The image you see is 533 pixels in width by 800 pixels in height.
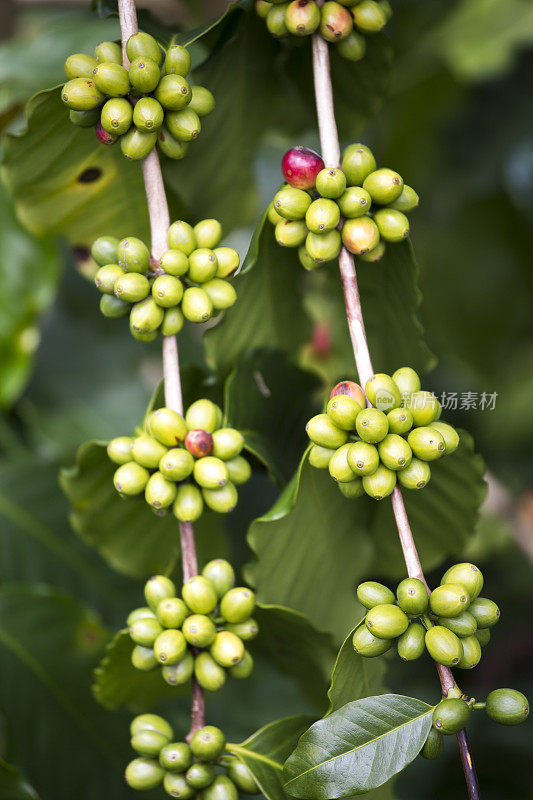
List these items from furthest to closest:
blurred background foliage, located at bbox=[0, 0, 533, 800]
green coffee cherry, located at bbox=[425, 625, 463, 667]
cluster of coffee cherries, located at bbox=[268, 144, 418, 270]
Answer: blurred background foliage, located at bbox=[0, 0, 533, 800]
cluster of coffee cherries, located at bbox=[268, 144, 418, 270]
green coffee cherry, located at bbox=[425, 625, 463, 667]

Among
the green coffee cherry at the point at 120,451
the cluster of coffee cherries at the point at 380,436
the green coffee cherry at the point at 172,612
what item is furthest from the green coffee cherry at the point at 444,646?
the green coffee cherry at the point at 120,451

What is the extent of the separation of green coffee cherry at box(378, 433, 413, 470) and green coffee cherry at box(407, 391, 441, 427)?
0.11ft

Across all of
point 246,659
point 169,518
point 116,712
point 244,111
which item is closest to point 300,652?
point 246,659

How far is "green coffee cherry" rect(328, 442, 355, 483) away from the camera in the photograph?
68 cm

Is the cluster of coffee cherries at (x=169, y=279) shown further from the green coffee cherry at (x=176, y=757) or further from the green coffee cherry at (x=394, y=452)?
the green coffee cherry at (x=176, y=757)

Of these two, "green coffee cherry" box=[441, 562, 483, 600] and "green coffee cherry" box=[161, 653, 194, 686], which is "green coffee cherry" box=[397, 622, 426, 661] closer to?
"green coffee cherry" box=[441, 562, 483, 600]

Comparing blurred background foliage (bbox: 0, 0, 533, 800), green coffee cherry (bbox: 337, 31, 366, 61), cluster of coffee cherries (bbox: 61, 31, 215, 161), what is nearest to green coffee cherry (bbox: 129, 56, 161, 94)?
cluster of coffee cherries (bbox: 61, 31, 215, 161)

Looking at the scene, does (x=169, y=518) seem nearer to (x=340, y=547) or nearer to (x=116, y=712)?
(x=340, y=547)

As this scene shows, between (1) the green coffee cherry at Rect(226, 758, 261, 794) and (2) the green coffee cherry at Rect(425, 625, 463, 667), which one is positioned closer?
(2) the green coffee cherry at Rect(425, 625, 463, 667)

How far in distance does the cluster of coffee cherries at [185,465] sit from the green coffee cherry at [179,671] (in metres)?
0.13

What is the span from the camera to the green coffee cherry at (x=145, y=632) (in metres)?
0.72

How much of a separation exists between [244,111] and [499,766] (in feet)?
Answer: 4.42

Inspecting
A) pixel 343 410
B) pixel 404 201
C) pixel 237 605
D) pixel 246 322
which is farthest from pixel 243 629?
pixel 404 201

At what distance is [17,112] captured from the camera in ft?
3.84
